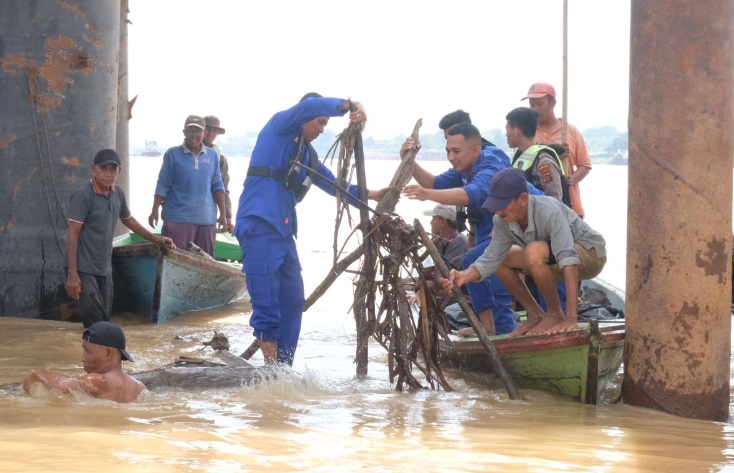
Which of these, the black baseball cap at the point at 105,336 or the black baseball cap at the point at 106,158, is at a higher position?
the black baseball cap at the point at 106,158

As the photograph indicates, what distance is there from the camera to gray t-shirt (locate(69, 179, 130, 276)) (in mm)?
8461

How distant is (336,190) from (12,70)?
434 cm

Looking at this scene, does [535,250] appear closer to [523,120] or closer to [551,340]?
[551,340]

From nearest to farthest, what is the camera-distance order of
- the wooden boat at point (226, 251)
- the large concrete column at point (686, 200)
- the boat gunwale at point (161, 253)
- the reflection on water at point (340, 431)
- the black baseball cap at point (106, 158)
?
1. the reflection on water at point (340, 431)
2. the large concrete column at point (686, 200)
3. the black baseball cap at point (106, 158)
4. the boat gunwale at point (161, 253)
5. the wooden boat at point (226, 251)

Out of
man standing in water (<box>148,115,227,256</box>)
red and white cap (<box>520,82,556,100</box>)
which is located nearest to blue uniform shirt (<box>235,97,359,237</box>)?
red and white cap (<box>520,82,556,100</box>)

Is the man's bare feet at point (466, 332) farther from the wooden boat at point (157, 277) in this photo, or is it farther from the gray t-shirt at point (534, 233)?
the wooden boat at point (157, 277)

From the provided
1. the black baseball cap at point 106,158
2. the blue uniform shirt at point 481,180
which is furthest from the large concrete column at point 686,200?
the black baseball cap at point 106,158

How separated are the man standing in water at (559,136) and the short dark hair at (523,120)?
0.82 m

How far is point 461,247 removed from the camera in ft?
31.4

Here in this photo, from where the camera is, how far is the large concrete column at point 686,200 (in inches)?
251

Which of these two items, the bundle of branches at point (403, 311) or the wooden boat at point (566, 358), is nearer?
the wooden boat at point (566, 358)

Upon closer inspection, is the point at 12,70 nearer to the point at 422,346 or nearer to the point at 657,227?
the point at 422,346

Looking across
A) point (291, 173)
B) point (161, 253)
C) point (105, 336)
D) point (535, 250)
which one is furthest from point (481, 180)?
point (161, 253)

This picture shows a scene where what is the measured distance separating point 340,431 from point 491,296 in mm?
2556
